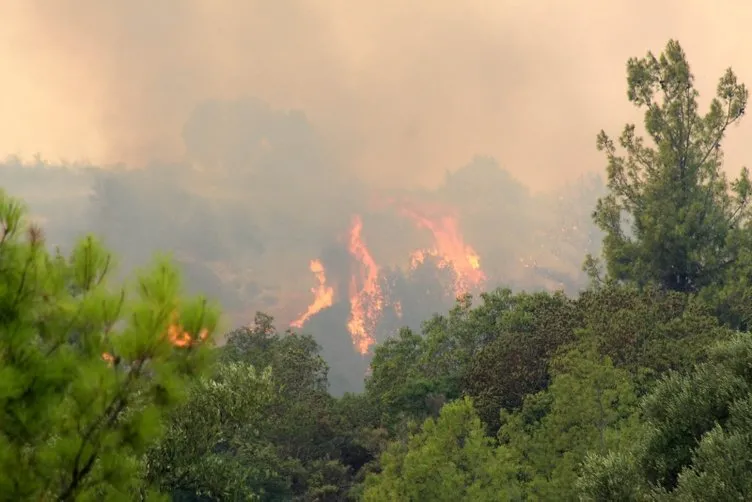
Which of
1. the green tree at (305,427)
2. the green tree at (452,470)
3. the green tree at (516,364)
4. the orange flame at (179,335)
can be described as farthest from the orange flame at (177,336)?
the green tree at (305,427)

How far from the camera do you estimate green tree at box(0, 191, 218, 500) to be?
13.2 feet

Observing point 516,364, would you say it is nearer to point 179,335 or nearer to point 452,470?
point 452,470

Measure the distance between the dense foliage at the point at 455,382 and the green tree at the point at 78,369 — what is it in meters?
0.02

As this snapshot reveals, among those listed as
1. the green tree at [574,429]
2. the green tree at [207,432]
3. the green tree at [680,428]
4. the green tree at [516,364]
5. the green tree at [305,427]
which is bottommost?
the green tree at [680,428]

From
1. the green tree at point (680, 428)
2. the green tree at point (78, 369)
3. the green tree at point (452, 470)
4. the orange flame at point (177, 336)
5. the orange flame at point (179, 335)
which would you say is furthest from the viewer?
the green tree at point (452, 470)

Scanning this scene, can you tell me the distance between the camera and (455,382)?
46.3 meters

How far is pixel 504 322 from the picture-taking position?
4612 centimetres

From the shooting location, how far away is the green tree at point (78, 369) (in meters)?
4.02

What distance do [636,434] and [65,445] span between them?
24.6m

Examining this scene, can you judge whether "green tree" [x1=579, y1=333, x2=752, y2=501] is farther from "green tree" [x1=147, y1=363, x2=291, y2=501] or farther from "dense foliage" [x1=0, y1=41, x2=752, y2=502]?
"green tree" [x1=147, y1=363, x2=291, y2=501]

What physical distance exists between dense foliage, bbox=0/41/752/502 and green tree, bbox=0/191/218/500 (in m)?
0.02

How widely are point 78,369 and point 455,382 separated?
44931 millimetres

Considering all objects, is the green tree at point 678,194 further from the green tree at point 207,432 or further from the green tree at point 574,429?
the green tree at point 207,432

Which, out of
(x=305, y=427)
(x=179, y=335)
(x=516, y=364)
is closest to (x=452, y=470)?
(x=516, y=364)
